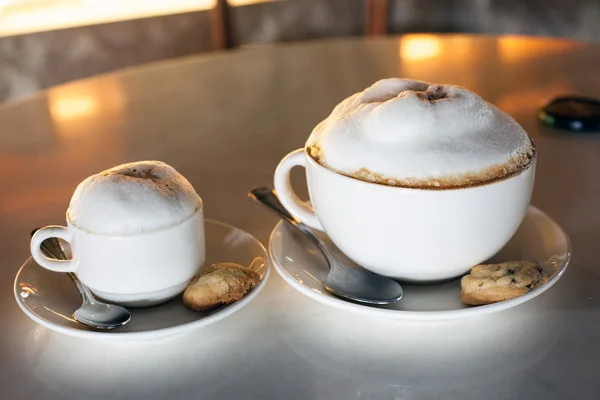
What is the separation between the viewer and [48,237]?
47 centimetres

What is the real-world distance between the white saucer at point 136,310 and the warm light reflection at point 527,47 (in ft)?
2.85

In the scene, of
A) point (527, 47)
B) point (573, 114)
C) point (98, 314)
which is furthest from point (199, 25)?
point (98, 314)

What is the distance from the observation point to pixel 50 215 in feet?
2.26

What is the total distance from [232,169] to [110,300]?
0.36 meters

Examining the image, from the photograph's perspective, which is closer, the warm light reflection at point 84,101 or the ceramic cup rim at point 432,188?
the ceramic cup rim at point 432,188

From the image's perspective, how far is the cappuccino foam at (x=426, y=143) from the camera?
44cm

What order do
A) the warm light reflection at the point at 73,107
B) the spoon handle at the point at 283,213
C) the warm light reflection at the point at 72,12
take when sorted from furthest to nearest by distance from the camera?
the warm light reflection at the point at 72,12 → the warm light reflection at the point at 73,107 → the spoon handle at the point at 283,213

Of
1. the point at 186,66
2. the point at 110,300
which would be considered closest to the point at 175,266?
the point at 110,300

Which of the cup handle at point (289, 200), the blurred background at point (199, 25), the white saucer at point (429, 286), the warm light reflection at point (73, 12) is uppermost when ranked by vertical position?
the cup handle at point (289, 200)

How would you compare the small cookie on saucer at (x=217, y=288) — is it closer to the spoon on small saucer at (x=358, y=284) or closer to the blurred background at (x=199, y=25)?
the spoon on small saucer at (x=358, y=284)

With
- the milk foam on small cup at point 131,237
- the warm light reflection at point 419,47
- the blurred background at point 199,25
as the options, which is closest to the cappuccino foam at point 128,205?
the milk foam on small cup at point 131,237

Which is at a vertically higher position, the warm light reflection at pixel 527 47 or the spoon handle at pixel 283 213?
the spoon handle at pixel 283 213

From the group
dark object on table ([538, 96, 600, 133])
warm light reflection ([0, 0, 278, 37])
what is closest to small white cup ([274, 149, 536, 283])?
dark object on table ([538, 96, 600, 133])

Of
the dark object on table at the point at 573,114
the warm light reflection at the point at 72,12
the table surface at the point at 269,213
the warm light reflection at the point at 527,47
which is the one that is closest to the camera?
the table surface at the point at 269,213
